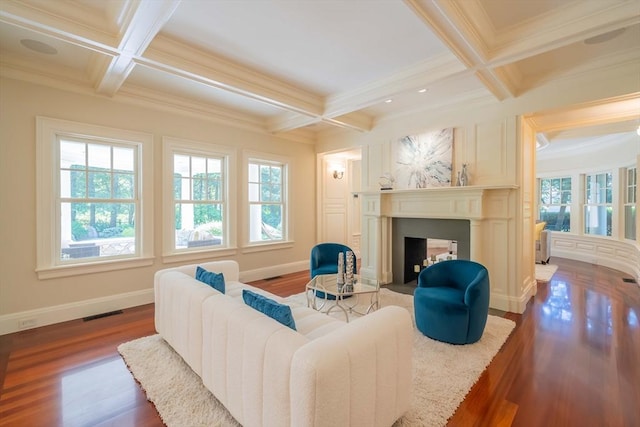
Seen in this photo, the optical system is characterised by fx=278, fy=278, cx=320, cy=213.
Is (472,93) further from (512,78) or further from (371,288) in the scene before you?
(371,288)

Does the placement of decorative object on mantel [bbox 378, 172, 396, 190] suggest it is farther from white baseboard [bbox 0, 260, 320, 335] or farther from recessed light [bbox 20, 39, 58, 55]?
recessed light [bbox 20, 39, 58, 55]

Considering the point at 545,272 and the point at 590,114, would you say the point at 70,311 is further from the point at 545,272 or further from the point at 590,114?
the point at 545,272

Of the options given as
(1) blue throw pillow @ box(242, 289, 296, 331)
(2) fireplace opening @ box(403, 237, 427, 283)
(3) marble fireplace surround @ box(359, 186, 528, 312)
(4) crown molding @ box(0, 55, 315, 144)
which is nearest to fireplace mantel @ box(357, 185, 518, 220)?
(3) marble fireplace surround @ box(359, 186, 528, 312)

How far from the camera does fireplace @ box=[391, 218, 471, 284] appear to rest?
410 centimetres

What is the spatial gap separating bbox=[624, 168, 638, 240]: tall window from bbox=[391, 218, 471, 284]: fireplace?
428 cm

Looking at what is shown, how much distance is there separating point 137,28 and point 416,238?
182 inches

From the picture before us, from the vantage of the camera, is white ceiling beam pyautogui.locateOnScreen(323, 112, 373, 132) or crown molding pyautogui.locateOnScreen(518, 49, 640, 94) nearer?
crown molding pyautogui.locateOnScreen(518, 49, 640, 94)

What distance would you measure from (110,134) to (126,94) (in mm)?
573

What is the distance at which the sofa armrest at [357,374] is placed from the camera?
118 centimetres

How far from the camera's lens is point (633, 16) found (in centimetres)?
203

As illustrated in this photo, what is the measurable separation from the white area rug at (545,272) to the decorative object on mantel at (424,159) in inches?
116

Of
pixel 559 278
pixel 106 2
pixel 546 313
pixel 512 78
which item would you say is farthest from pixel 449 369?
pixel 559 278

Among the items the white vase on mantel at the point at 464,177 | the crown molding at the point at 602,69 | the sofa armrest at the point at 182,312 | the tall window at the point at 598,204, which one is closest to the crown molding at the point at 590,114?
the crown molding at the point at 602,69

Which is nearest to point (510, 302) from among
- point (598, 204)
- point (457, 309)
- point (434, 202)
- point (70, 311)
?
point (457, 309)
